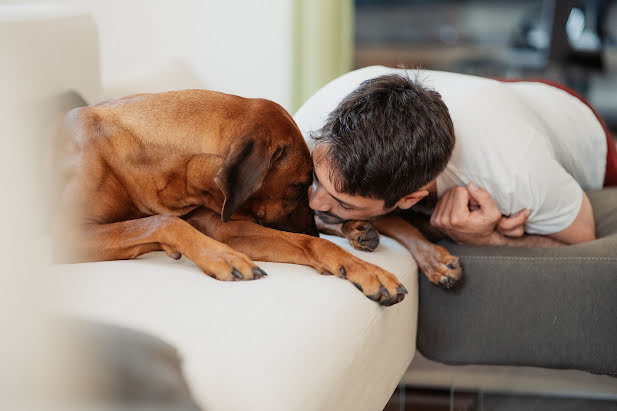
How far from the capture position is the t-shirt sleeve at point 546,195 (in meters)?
1.73

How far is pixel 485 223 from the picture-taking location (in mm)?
1754

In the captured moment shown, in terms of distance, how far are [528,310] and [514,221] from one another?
25 cm

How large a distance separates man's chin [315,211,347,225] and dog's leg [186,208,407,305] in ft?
0.76

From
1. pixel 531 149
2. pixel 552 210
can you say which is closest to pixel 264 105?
pixel 531 149

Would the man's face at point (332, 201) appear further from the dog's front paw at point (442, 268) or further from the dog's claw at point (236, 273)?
the dog's claw at point (236, 273)

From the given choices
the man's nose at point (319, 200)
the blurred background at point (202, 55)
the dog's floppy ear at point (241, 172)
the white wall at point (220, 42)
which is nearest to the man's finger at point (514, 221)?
the man's nose at point (319, 200)

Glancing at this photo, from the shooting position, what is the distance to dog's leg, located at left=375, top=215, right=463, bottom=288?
1.63 metres

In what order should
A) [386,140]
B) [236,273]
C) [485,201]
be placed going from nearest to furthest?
[236,273] → [386,140] → [485,201]

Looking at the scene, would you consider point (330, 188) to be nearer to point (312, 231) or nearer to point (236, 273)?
point (312, 231)

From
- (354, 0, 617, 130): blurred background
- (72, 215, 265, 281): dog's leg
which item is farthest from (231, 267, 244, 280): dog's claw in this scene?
(354, 0, 617, 130): blurred background

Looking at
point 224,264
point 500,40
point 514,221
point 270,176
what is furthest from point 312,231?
point 500,40

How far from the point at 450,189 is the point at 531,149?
23cm

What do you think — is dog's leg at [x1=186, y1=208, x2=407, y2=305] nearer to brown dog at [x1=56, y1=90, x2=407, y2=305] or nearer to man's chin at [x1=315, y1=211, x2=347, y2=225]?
brown dog at [x1=56, y1=90, x2=407, y2=305]

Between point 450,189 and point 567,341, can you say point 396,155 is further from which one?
point 567,341
